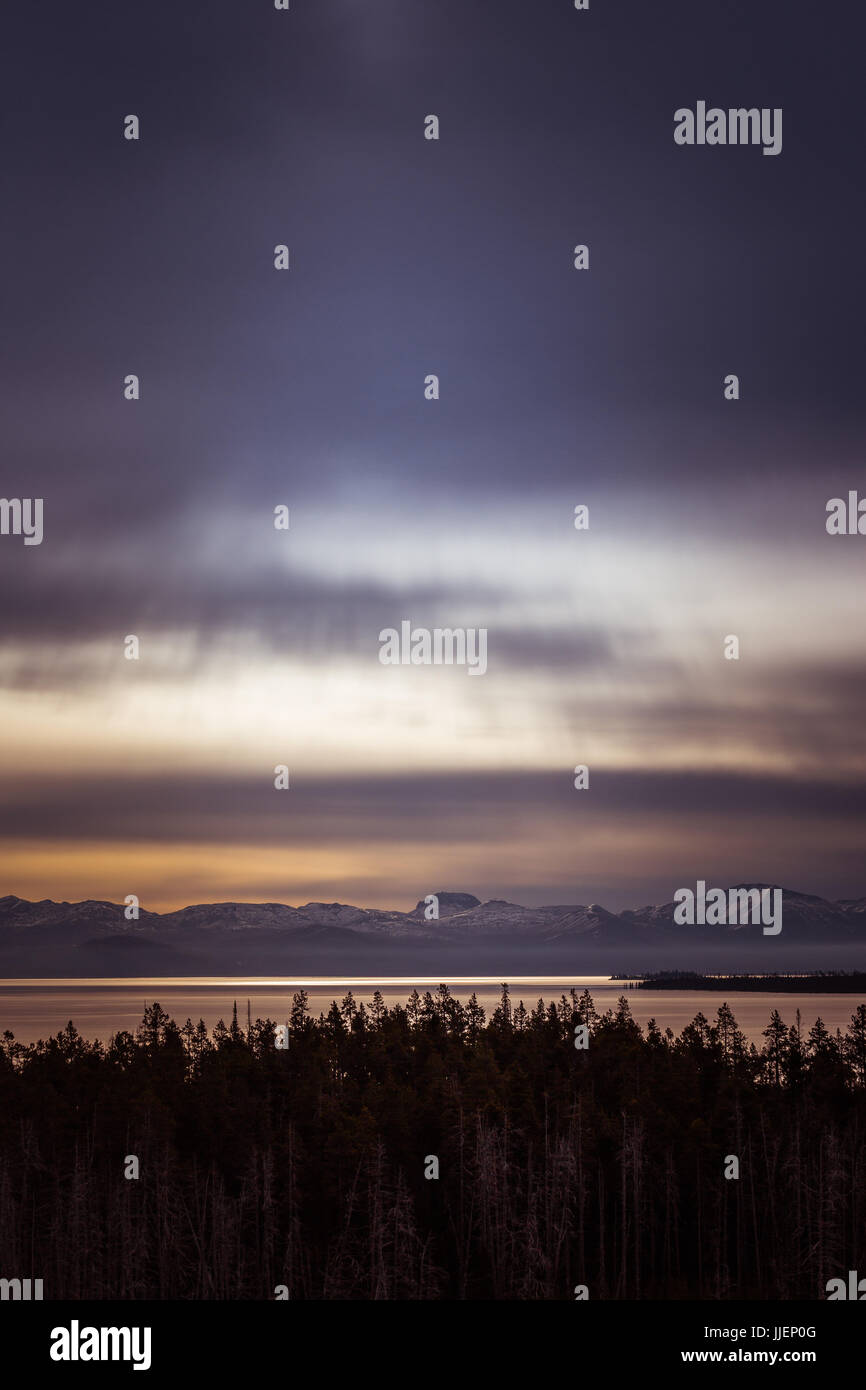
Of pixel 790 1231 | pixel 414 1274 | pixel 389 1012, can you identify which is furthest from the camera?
pixel 389 1012

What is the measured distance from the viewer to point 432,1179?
3088 inches

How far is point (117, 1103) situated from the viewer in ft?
266

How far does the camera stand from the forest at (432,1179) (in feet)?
240

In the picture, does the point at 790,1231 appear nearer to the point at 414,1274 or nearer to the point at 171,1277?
the point at 414,1274

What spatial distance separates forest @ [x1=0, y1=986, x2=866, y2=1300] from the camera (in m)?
73.1

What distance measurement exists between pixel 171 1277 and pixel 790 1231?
3708 cm

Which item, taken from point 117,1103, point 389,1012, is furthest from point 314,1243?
point 389,1012
